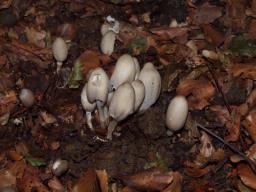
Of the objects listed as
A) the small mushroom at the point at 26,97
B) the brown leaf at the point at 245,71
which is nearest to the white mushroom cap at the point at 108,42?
the small mushroom at the point at 26,97

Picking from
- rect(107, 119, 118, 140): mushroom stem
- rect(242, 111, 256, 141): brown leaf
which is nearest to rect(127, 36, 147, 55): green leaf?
rect(107, 119, 118, 140): mushroom stem

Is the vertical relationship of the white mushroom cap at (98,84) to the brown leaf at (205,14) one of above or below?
below

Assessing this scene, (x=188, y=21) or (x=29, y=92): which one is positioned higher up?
(x=188, y=21)

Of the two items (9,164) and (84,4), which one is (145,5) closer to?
(84,4)

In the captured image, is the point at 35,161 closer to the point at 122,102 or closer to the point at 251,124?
the point at 122,102

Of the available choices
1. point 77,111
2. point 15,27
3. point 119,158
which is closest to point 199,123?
point 119,158

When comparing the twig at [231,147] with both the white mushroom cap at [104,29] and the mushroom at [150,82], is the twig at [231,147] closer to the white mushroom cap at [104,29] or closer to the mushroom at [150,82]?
the mushroom at [150,82]

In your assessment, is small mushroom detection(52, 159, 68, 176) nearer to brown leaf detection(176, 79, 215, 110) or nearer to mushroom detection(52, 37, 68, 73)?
mushroom detection(52, 37, 68, 73)
